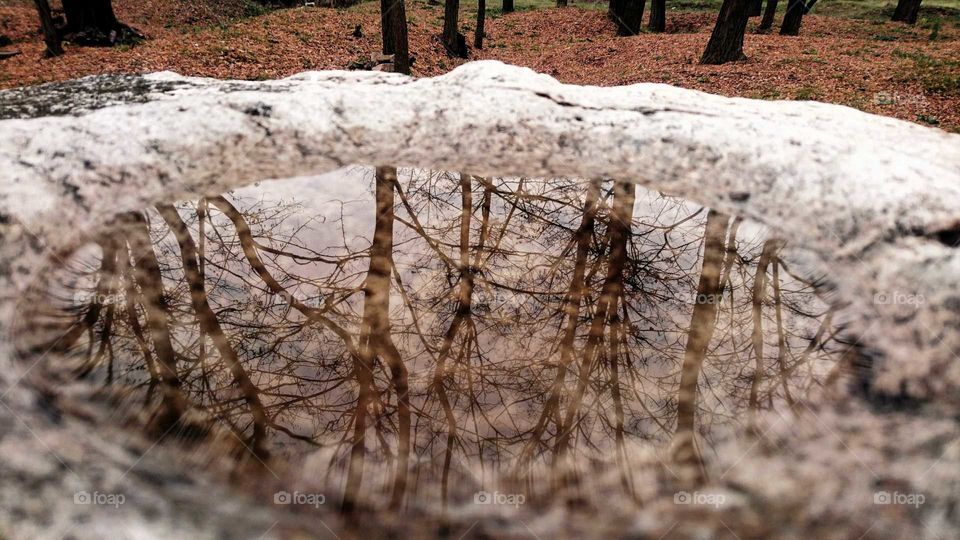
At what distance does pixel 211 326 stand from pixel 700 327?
1.79 metres

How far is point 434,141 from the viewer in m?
2.70

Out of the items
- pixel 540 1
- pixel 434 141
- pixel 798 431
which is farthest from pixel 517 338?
pixel 540 1

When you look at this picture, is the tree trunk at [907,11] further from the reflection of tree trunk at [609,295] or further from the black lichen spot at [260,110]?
the black lichen spot at [260,110]

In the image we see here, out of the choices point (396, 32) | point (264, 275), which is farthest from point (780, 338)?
point (396, 32)

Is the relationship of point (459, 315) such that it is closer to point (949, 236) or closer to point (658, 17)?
point (949, 236)

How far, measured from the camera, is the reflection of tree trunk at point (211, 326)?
4.79 feet

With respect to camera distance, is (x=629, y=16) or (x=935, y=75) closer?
(x=935, y=75)

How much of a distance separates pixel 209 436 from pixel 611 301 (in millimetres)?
1463

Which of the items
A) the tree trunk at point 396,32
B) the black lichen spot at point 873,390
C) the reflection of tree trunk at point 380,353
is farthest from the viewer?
the tree trunk at point 396,32

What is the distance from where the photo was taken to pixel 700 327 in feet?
6.03

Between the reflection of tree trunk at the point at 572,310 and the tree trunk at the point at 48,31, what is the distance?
33.1 feet

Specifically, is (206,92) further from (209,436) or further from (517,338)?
(517,338)

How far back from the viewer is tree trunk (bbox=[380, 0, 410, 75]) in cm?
809

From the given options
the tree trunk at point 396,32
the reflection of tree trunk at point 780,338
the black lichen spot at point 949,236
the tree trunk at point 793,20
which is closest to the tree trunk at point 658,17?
the tree trunk at point 793,20
